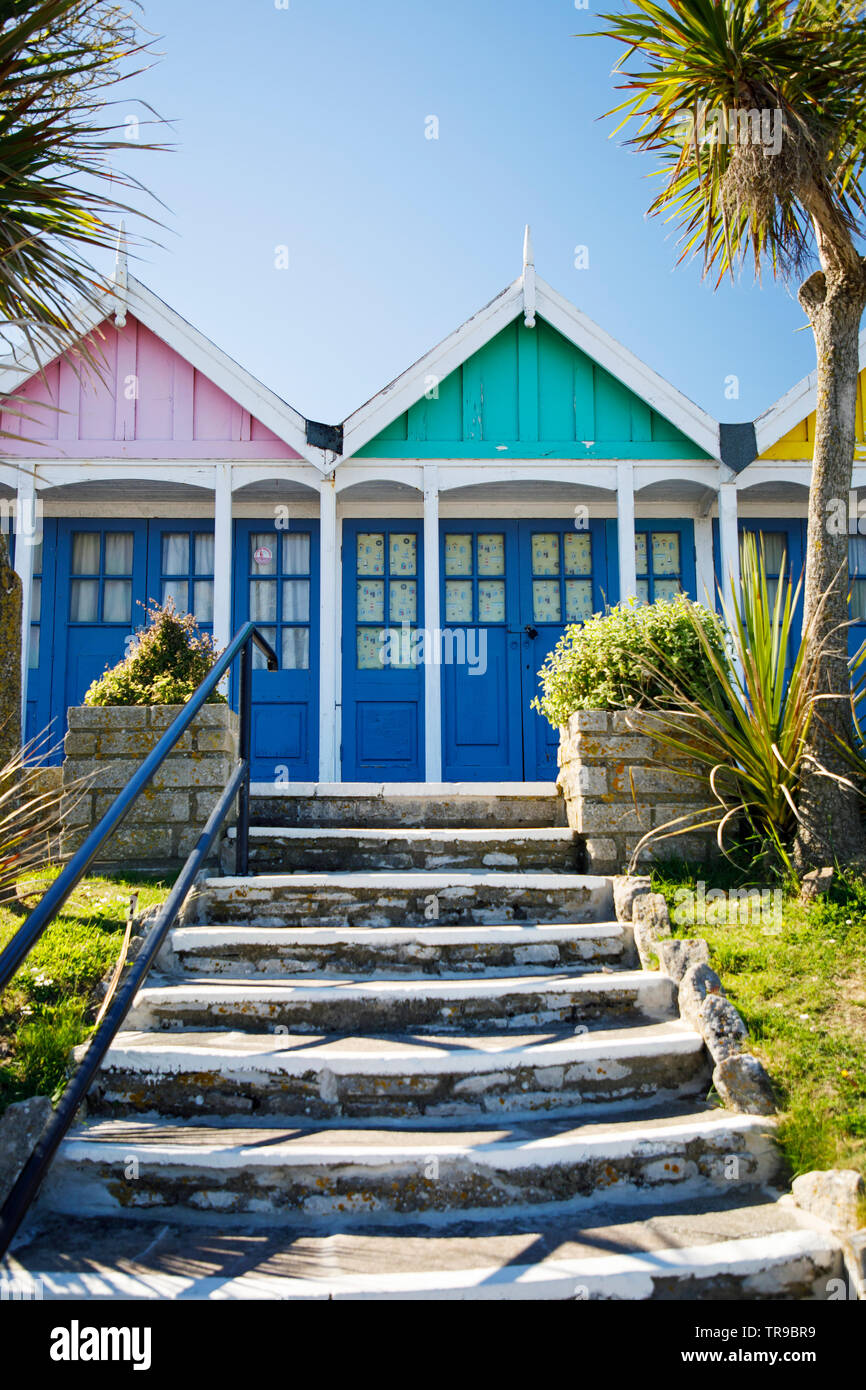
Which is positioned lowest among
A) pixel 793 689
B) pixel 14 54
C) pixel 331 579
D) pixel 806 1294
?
pixel 806 1294

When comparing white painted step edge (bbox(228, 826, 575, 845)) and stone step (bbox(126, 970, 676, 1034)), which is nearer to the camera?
stone step (bbox(126, 970, 676, 1034))

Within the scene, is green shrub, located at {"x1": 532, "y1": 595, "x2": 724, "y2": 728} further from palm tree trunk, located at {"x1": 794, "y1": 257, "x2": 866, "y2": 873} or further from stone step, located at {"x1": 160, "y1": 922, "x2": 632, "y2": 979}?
stone step, located at {"x1": 160, "y1": 922, "x2": 632, "y2": 979}

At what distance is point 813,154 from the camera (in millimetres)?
4543

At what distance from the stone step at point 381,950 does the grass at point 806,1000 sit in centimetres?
50

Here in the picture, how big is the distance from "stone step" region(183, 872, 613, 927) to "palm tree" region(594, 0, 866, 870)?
3.54 ft

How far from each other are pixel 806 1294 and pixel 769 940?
1548 millimetres

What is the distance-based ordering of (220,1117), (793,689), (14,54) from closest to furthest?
(220,1117), (14,54), (793,689)

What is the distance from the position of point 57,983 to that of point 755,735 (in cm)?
308

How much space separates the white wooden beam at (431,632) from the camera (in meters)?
7.16

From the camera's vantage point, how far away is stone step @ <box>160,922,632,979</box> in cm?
379

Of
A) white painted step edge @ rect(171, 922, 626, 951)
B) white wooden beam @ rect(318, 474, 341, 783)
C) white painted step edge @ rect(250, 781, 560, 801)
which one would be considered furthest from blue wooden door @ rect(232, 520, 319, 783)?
white painted step edge @ rect(171, 922, 626, 951)

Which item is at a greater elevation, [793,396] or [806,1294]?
[793,396]
